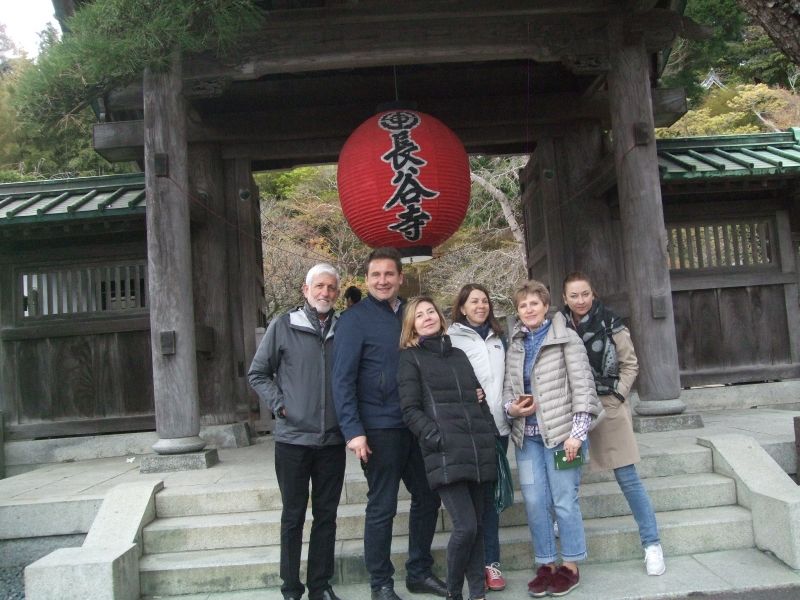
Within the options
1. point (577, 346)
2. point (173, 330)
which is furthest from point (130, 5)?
point (577, 346)

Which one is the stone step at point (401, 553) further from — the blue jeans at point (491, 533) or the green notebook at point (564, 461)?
the green notebook at point (564, 461)

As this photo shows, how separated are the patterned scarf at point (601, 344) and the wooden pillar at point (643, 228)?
2.33 meters

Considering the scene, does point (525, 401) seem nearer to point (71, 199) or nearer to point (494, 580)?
point (494, 580)

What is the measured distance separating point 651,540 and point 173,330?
4.30m

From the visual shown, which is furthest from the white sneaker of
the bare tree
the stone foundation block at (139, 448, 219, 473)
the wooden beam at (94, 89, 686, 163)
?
the wooden beam at (94, 89, 686, 163)

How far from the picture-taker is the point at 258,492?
500 centimetres

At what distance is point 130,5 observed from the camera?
15.7 feet

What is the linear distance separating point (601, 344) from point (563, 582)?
145 centimetres

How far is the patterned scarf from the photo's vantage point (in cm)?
411

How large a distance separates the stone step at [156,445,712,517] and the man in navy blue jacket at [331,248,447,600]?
1.15m

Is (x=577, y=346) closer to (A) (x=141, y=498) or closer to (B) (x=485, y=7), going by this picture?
(A) (x=141, y=498)

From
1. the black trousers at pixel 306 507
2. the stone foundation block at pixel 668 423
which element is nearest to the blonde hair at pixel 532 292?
the black trousers at pixel 306 507

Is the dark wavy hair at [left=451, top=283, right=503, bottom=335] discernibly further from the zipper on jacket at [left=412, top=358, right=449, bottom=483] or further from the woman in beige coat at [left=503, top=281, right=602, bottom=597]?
the zipper on jacket at [left=412, top=358, right=449, bottom=483]

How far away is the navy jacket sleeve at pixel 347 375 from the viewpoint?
145 inches
